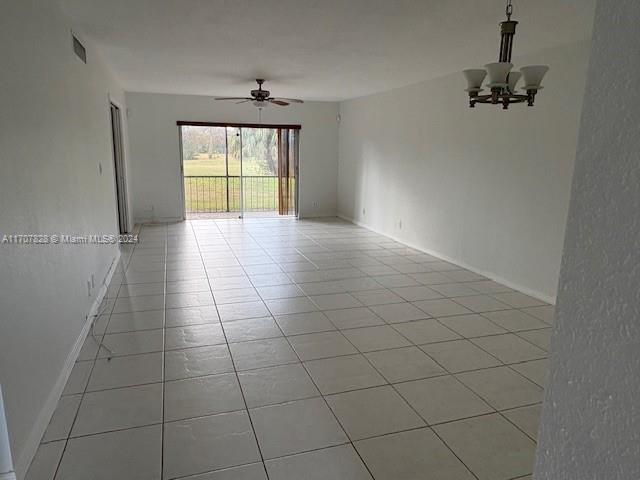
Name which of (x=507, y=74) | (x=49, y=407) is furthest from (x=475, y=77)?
(x=49, y=407)

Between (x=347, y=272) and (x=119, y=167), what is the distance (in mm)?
3803

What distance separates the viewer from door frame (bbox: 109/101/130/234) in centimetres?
618

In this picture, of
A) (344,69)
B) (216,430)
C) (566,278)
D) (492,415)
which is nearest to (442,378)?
(492,415)

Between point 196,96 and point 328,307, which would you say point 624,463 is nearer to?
point 328,307

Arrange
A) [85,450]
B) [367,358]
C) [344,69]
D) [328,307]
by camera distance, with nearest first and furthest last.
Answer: [85,450] → [367,358] → [328,307] → [344,69]

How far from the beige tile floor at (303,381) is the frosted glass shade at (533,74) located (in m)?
1.72

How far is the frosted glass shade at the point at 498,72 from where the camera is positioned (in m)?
2.52

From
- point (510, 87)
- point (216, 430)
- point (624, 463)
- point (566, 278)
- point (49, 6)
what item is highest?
point (49, 6)

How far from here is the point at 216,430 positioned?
6.91 feet

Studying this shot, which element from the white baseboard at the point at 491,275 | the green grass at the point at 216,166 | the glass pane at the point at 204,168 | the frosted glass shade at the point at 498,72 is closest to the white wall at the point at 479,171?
the white baseboard at the point at 491,275

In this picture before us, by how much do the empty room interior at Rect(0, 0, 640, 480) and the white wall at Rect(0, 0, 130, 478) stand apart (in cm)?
Answer: 2

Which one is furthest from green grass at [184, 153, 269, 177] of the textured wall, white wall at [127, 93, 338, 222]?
the textured wall

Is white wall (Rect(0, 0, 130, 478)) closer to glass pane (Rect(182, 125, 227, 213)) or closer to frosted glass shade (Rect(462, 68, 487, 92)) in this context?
frosted glass shade (Rect(462, 68, 487, 92))

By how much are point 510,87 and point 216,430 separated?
2508 mm
